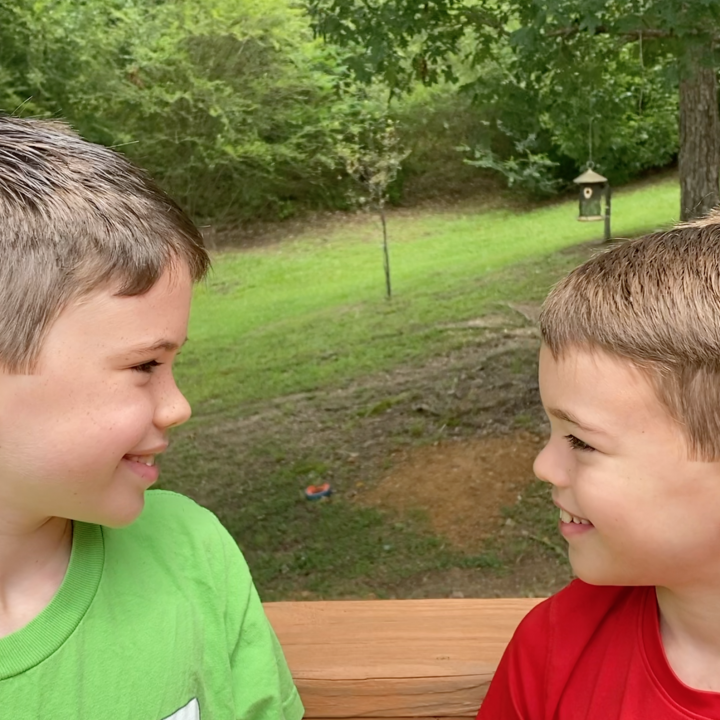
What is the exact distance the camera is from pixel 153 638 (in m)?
0.82

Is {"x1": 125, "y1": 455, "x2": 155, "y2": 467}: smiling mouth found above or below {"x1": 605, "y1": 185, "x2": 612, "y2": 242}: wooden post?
above

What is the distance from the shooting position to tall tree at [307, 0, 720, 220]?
6.73 feet

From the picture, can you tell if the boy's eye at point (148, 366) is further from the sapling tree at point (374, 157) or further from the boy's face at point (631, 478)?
the sapling tree at point (374, 157)

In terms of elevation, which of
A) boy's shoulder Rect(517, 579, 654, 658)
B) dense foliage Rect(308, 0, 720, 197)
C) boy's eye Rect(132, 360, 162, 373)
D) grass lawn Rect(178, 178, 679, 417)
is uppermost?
dense foliage Rect(308, 0, 720, 197)

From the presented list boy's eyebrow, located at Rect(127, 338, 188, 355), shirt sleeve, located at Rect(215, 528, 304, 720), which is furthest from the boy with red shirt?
boy's eyebrow, located at Rect(127, 338, 188, 355)

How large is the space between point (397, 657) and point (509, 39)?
6.20 feet

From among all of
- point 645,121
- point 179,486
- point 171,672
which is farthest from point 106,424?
point 645,121

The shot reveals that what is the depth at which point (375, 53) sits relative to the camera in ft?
8.33

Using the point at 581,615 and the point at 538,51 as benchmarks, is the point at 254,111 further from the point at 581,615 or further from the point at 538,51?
the point at 581,615

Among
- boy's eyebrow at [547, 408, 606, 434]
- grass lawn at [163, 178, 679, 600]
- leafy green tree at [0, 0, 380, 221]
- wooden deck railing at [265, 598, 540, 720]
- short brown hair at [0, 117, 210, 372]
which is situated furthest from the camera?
leafy green tree at [0, 0, 380, 221]

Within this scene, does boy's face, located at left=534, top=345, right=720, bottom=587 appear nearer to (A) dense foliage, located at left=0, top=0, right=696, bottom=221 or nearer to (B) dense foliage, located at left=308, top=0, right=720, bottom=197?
(B) dense foliage, located at left=308, top=0, right=720, bottom=197

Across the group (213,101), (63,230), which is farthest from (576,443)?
(213,101)

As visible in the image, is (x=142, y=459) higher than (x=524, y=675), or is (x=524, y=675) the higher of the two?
(x=142, y=459)

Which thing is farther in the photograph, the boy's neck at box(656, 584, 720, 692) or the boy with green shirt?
the boy's neck at box(656, 584, 720, 692)
